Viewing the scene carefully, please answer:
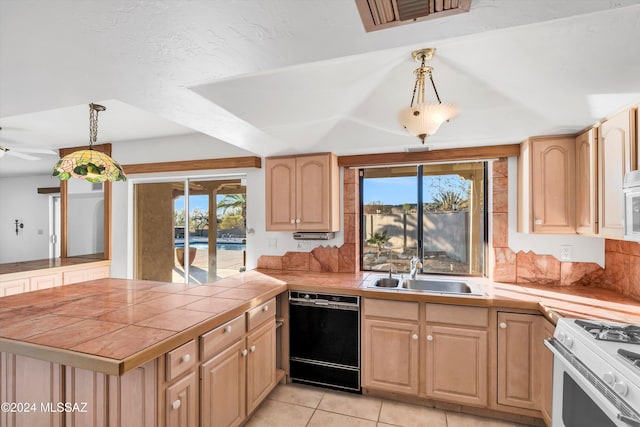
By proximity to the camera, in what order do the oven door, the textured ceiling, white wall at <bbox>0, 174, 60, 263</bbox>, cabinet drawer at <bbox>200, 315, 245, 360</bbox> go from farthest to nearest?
white wall at <bbox>0, 174, 60, 263</bbox> < cabinet drawer at <bbox>200, 315, 245, 360</bbox> < the oven door < the textured ceiling

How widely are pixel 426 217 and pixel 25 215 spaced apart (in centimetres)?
738

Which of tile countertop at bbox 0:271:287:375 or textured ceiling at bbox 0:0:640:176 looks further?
tile countertop at bbox 0:271:287:375

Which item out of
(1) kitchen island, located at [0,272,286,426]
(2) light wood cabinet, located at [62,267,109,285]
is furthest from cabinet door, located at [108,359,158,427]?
(2) light wood cabinet, located at [62,267,109,285]

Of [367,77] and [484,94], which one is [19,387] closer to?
[367,77]

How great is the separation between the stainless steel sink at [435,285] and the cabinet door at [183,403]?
191 centimetres

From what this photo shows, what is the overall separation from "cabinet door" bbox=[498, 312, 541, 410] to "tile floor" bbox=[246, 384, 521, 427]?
0.22m

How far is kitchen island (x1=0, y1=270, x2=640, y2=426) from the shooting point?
138cm

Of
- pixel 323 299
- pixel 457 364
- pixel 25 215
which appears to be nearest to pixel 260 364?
pixel 323 299

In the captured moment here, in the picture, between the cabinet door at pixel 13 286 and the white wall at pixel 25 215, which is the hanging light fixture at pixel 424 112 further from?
the white wall at pixel 25 215

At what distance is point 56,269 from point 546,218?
4991 millimetres

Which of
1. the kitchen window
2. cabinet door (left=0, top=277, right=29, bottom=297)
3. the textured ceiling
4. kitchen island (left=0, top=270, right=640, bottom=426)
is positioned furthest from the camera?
cabinet door (left=0, top=277, right=29, bottom=297)

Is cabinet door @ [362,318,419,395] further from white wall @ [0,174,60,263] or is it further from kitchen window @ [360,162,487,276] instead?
white wall @ [0,174,60,263]

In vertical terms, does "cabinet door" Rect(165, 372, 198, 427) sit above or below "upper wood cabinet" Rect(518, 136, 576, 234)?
below

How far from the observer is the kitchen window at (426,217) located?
300cm
